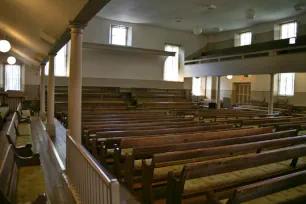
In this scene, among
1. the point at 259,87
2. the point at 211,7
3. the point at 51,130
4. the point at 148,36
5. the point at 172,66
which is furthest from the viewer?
the point at 172,66

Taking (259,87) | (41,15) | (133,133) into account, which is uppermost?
(41,15)

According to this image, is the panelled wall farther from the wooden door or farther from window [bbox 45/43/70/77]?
window [bbox 45/43/70/77]

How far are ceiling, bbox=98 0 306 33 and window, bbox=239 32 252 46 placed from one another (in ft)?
2.94

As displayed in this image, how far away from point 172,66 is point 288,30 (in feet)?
25.2

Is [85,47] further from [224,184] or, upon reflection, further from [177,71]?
[224,184]

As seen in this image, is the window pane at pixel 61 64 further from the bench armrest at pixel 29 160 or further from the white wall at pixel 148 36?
the bench armrest at pixel 29 160

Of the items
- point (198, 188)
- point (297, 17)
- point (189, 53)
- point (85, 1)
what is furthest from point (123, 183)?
point (189, 53)

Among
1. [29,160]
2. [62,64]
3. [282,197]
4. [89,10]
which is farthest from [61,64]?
[282,197]

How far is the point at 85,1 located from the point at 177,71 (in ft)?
51.3

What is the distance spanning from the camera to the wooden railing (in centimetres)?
182

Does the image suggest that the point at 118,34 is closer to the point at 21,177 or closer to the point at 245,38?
the point at 245,38

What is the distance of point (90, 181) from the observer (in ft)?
7.95

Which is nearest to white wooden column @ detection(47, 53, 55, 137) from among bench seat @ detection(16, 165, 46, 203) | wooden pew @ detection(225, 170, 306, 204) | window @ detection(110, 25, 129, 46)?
bench seat @ detection(16, 165, 46, 203)

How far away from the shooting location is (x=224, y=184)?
9.03ft
